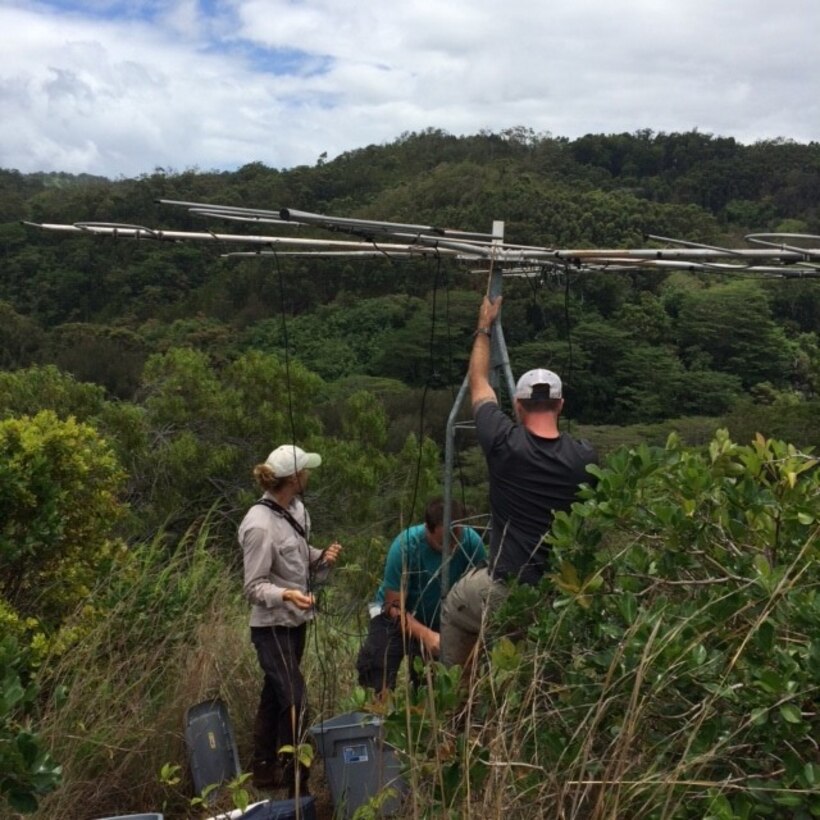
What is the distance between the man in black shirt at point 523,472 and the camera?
3.01m

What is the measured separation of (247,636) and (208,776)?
0.95m

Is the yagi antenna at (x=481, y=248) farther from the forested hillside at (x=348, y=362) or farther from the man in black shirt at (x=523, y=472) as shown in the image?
the man in black shirt at (x=523, y=472)

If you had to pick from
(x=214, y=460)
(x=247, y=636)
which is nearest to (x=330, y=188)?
(x=214, y=460)

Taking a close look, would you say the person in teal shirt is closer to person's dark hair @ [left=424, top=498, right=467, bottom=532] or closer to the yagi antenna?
person's dark hair @ [left=424, top=498, right=467, bottom=532]

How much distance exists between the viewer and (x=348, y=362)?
105ft

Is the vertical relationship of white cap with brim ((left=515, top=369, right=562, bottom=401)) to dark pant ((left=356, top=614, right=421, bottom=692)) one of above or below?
above

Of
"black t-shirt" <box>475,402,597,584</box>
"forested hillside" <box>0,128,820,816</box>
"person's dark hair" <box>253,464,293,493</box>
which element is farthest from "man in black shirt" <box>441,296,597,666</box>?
"person's dark hair" <box>253,464,293,493</box>

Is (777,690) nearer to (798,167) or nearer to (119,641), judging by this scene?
(119,641)

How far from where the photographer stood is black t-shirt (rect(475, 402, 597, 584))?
118 inches

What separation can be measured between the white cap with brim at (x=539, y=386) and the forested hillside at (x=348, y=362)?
10.0 inches

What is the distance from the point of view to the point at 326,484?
11.1m

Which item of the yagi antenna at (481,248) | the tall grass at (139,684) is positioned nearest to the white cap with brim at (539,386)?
the yagi antenna at (481,248)

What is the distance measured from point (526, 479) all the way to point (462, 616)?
0.48 metres

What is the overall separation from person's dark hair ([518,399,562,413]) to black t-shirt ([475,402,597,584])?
67 millimetres
